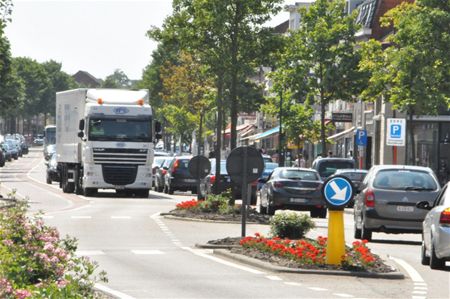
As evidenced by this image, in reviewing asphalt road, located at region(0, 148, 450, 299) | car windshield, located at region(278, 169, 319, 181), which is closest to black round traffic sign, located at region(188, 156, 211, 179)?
asphalt road, located at region(0, 148, 450, 299)

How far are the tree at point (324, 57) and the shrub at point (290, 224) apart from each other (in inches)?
1885

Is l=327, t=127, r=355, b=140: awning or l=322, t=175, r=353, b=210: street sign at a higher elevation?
l=327, t=127, r=355, b=140: awning

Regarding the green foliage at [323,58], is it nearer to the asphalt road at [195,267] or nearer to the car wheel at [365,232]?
the asphalt road at [195,267]

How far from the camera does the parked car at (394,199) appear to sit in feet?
97.6

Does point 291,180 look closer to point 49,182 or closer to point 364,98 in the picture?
point 364,98

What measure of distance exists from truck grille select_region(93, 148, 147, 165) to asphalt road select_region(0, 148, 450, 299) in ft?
42.1

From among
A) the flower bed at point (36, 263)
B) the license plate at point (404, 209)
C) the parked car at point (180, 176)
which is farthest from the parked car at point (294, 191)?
the flower bed at point (36, 263)

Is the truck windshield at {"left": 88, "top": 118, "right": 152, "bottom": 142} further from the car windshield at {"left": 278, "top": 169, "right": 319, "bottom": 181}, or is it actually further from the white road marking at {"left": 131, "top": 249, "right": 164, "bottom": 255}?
the white road marking at {"left": 131, "top": 249, "right": 164, "bottom": 255}

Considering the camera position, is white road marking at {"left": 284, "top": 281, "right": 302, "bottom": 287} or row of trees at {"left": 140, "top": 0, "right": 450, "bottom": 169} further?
row of trees at {"left": 140, "top": 0, "right": 450, "bottom": 169}

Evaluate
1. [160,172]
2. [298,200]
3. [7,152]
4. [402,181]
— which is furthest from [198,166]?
[7,152]

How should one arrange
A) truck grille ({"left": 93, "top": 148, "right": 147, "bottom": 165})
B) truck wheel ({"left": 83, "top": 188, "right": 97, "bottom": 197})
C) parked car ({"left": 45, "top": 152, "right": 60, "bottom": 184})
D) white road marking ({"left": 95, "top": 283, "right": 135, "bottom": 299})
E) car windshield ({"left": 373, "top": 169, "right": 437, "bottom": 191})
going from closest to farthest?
1. white road marking ({"left": 95, "top": 283, "right": 135, "bottom": 299})
2. car windshield ({"left": 373, "top": 169, "right": 437, "bottom": 191})
3. truck grille ({"left": 93, "top": 148, "right": 147, "bottom": 165})
4. truck wheel ({"left": 83, "top": 188, "right": 97, "bottom": 197})
5. parked car ({"left": 45, "top": 152, "right": 60, "bottom": 184})

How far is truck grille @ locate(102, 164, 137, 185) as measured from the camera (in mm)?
53875

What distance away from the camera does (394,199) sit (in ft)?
97.9

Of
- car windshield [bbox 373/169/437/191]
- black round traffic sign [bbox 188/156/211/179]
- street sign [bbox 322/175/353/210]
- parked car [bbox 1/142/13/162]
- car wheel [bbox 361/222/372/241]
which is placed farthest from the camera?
parked car [bbox 1/142/13/162]
